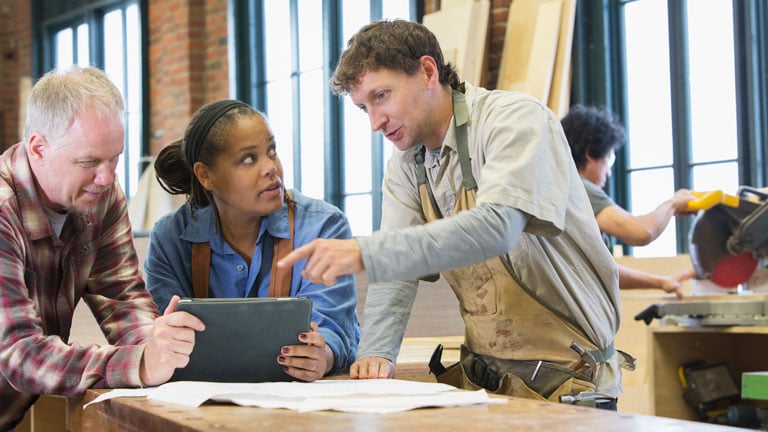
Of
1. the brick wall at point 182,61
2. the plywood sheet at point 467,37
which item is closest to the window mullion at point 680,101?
the plywood sheet at point 467,37

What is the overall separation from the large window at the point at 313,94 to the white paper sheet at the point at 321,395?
5.14 meters

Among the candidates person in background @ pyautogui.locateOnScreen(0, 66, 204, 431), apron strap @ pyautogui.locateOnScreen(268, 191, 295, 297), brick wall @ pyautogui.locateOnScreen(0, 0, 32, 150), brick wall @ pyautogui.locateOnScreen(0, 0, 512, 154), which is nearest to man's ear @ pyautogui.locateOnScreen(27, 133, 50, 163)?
person in background @ pyautogui.locateOnScreen(0, 66, 204, 431)

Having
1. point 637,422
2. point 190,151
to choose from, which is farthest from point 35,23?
point 637,422

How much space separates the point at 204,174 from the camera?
2.54 meters

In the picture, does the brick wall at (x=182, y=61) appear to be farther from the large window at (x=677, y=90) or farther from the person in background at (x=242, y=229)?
the person in background at (x=242, y=229)

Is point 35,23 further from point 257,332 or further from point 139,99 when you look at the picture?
point 257,332

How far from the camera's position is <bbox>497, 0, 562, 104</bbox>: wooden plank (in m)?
5.35

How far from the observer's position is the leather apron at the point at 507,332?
2227 mm

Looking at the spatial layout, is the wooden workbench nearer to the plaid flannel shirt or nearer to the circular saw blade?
the plaid flannel shirt

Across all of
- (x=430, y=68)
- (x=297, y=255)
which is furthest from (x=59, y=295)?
(x=430, y=68)

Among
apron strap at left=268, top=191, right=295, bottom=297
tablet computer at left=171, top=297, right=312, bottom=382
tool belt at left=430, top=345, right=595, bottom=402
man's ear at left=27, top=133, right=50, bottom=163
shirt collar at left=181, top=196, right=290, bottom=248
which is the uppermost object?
man's ear at left=27, top=133, right=50, bottom=163

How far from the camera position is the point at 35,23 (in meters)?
11.1

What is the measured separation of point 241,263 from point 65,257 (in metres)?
0.43

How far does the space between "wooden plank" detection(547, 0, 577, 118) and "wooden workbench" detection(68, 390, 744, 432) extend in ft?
12.5
